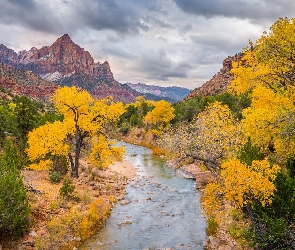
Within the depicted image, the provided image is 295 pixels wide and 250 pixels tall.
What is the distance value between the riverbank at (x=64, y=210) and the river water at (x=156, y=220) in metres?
0.94

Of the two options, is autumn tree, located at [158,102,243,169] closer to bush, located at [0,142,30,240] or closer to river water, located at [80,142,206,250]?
river water, located at [80,142,206,250]

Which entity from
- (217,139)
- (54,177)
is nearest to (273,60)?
(217,139)

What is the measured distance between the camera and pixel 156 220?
24516 mm

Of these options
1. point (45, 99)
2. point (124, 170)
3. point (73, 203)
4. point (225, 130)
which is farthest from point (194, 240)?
point (45, 99)

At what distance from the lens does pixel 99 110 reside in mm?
31047

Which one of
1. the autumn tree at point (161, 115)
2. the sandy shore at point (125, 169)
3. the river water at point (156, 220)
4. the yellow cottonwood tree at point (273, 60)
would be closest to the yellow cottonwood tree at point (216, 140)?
the yellow cottonwood tree at point (273, 60)

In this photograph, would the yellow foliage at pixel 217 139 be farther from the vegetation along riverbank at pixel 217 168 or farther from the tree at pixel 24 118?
the tree at pixel 24 118

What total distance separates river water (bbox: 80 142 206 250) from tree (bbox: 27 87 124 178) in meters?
6.09

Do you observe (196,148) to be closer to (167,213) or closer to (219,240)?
(219,240)

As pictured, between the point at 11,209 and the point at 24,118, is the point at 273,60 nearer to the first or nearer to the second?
the point at 11,209

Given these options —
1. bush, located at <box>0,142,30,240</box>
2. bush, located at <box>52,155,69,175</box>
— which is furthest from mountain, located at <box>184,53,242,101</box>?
Result: bush, located at <box>0,142,30,240</box>

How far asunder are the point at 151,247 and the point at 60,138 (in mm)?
14958

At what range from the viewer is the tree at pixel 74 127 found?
29094 millimetres

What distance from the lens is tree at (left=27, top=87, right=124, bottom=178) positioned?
2909cm
